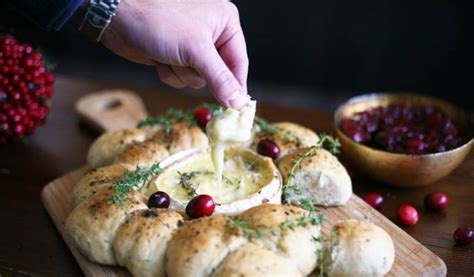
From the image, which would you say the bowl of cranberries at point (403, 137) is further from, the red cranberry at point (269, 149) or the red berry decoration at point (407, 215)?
the red cranberry at point (269, 149)

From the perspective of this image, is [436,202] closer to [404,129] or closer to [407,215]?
[407,215]

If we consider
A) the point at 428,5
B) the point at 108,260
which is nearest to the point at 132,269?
the point at 108,260

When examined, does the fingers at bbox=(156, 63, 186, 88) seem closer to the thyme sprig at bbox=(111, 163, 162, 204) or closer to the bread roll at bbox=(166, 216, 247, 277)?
the thyme sprig at bbox=(111, 163, 162, 204)

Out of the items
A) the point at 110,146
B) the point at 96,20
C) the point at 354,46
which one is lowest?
the point at 354,46

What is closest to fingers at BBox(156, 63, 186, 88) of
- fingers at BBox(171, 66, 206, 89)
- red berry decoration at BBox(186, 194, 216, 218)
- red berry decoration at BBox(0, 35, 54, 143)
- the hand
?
fingers at BBox(171, 66, 206, 89)

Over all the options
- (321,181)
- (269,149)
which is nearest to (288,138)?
(269,149)

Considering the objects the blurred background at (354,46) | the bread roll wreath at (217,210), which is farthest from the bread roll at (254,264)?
the blurred background at (354,46)
